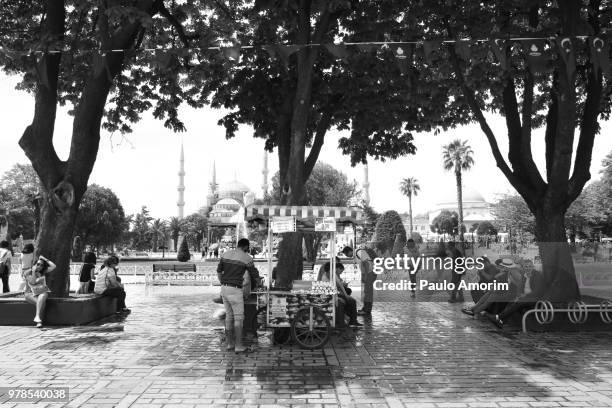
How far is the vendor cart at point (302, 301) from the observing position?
28.3 ft

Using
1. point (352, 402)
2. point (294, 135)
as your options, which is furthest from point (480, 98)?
point (352, 402)

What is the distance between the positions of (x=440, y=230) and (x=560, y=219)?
10457 centimetres

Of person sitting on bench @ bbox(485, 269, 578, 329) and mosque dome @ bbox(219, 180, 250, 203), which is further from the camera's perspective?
mosque dome @ bbox(219, 180, 250, 203)

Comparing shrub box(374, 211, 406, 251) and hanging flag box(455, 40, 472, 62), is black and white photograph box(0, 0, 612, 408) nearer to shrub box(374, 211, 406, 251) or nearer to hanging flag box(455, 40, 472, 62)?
hanging flag box(455, 40, 472, 62)

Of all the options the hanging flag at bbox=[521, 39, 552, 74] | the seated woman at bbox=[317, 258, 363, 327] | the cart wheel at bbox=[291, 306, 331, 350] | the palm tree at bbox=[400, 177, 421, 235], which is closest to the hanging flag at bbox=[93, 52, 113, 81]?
the seated woman at bbox=[317, 258, 363, 327]

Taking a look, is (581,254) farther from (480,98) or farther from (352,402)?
(352,402)

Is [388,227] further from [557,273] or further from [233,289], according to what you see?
[233,289]

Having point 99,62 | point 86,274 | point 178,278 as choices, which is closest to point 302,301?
point 99,62

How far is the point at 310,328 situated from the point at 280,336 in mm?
645

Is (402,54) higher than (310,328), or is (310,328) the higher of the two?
(402,54)

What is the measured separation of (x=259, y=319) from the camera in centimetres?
961

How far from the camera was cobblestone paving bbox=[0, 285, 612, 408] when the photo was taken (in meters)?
5.84

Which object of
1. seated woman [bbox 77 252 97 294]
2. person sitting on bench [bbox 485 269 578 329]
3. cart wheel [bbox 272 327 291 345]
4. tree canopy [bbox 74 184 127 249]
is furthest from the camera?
tree canopy [bbox 74 184 127 249]

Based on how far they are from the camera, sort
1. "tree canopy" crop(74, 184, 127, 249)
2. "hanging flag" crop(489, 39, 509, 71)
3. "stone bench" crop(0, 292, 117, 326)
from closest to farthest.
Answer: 1. "hanging flag" crop(489, 39, 509, 71)
2. "stone bench" crop(0, 292, 117, 326)
3. "tree canopy" crop(74, 184, 127, 249)
